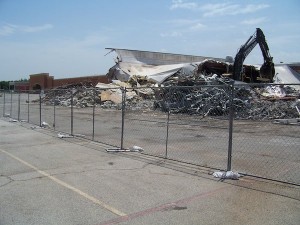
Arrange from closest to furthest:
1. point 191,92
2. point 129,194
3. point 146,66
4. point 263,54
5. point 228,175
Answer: point 129,194 < point 228,175 < point 191,92 < point 263,54 < point 146,66

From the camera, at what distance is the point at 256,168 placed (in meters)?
9.10

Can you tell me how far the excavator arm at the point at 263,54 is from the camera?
31234 mm

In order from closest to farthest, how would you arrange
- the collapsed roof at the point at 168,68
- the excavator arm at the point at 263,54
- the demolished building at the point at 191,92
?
1. the demolished building at the point at 191,92
2. the excavator arm at the point at 263,54
3. the collapsed roof at the point at 168,68

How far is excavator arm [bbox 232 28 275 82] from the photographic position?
31.2 m

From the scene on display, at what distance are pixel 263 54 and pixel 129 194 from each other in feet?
93.5

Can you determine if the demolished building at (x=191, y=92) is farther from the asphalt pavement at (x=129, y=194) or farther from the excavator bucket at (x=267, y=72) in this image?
the asphalt pavement at (x=129, y=194)

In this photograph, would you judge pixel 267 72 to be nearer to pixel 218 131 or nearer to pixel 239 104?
pixel 239 104

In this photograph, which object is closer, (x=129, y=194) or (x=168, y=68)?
(x=129, y=194)

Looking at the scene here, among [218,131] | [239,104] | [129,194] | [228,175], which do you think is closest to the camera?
[129,194]

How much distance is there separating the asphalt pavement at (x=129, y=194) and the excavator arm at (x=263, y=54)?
2288cm

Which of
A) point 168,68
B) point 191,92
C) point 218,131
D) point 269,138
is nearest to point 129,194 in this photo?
point 269,138

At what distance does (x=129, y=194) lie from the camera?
21.9 feet

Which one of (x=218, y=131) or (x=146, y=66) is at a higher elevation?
(x=146, y=66)

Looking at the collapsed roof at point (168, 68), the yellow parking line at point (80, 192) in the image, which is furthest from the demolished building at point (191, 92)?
the yellow parking line at point (80, 192)
